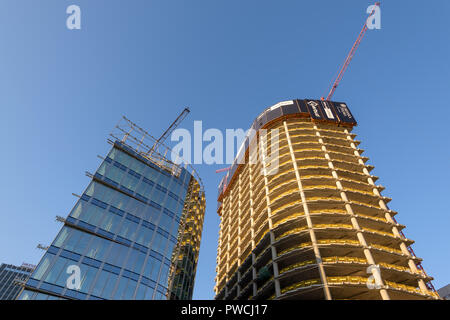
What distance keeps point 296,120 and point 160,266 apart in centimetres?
4674

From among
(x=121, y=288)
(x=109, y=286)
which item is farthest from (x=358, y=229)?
(x=109, y=286)

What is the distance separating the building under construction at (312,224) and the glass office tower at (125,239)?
1372 cm

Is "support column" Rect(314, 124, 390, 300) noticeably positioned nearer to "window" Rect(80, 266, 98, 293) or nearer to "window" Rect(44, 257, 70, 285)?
"window" Rect(80, 266, 98, 293)

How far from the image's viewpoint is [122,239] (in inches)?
1641

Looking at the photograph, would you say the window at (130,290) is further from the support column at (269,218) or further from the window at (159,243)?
the support column at (269,218)

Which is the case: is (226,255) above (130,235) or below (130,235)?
above

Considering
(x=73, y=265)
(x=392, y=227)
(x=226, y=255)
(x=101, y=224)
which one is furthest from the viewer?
(x=226, y=255)

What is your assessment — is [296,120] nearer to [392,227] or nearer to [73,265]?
[392,227]

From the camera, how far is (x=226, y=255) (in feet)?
221

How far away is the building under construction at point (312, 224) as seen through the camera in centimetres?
3809

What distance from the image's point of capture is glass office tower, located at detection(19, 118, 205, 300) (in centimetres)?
3522

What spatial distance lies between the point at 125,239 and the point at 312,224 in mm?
27456
